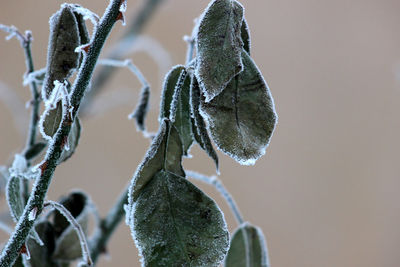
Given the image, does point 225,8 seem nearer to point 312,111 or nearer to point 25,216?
point 25,216

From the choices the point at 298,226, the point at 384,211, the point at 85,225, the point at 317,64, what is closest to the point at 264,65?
the point at 317,64

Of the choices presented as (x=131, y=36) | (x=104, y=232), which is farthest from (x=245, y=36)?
(x=131, y=36)

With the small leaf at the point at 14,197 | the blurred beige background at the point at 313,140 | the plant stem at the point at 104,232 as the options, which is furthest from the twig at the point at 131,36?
the blurred beige background at the point at 313,140

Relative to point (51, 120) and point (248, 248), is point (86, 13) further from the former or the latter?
point (248, 248)

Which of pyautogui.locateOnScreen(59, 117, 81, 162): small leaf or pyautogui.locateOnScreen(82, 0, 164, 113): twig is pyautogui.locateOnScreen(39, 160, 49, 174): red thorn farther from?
pyautogui.locateOnScreen(82, 0, 164, 113): twig

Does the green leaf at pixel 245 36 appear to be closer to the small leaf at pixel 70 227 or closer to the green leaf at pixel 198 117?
the green leaf at pixel 198 117
